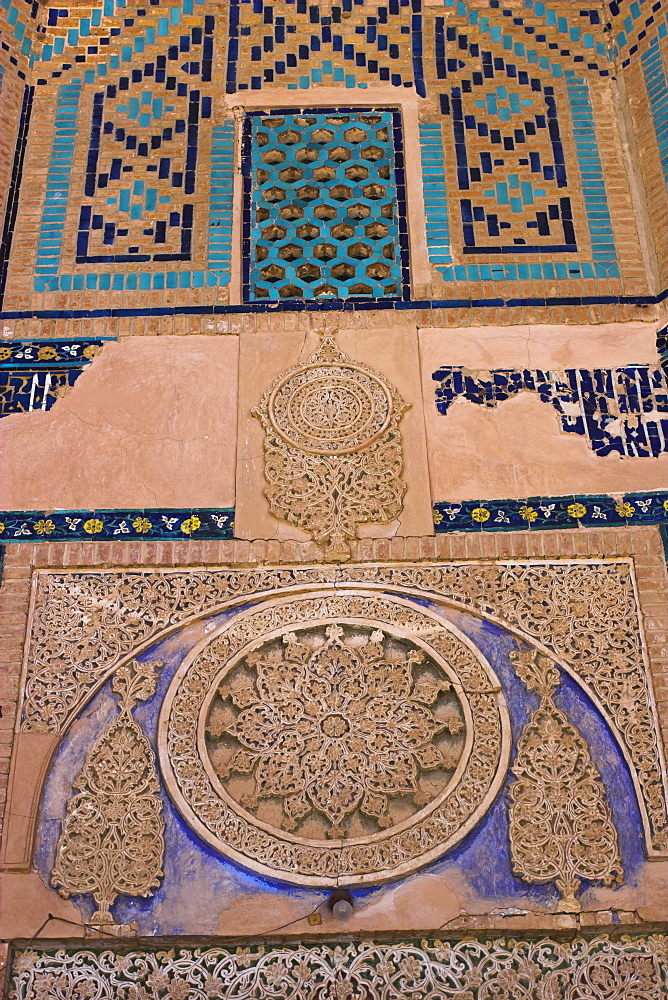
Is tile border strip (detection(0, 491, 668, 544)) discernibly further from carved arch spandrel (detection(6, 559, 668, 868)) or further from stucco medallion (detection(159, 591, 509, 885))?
stucco medallion (detection(159, 591, 509, 885))

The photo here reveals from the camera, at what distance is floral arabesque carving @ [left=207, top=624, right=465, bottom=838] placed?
5.00 m

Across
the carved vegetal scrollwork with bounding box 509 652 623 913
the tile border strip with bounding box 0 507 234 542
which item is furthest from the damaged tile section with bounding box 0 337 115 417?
the carved vegetal scrollwork with bounding box 509 652 623 913

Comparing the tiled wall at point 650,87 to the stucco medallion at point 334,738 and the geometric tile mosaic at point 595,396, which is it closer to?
the geometric tile mosaic at point 595,396

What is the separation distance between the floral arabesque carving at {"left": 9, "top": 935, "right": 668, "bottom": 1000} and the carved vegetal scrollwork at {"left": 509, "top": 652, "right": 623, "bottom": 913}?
217mm

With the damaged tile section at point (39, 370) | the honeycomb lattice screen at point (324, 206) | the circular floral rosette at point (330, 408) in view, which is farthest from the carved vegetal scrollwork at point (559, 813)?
the damaged tile section at point (39, 370)

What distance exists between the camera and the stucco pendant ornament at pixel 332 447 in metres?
5.53

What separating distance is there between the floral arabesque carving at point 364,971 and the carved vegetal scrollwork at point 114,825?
21cm

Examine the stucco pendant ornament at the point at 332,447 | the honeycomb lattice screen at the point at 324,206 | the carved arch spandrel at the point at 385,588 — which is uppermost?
the honeycomb lattice screen at the point at 324,206

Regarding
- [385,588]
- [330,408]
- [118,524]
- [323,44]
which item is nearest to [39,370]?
[118,524]

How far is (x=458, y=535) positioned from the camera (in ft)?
18.0

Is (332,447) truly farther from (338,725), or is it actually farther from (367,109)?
(367,109)

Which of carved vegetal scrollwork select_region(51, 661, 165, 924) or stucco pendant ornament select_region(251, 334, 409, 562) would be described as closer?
carved vegetal scrollwork select_region(51, 661, 165, 924)

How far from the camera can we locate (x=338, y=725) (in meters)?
5.10

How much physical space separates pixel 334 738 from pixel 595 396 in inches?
74.6
